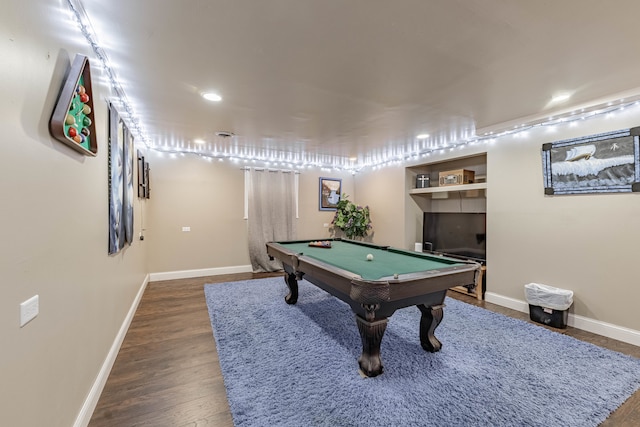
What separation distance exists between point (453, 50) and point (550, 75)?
1.03 metres

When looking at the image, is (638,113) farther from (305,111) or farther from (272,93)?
(272,93)

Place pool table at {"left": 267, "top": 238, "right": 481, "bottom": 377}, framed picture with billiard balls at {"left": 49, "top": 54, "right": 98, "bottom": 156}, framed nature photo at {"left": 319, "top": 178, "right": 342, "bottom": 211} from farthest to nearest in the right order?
1. framed nature photo at {"left": 319, "top": 178, "right": 342, "bottom": 211}
2. pool table at {"left": 267, "top": 238, "right": 481, "bottom": 377}
3. framed picture with billiard balls at {"left": 49, "top": 54, "right": 98, "bottom": 156}

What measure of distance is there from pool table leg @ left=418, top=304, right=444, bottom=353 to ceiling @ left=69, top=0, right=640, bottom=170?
2.05 meters

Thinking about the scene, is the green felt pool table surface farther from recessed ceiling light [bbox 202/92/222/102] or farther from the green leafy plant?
the green leafy plant

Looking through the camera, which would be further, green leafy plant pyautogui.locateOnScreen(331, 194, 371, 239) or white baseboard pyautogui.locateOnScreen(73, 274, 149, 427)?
green leafy plant pyautogui.locateOnScreen(331, 194, 371, 239)

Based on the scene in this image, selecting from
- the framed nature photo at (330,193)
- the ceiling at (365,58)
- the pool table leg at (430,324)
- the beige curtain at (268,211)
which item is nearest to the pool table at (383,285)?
the pool table leg at (430,324)

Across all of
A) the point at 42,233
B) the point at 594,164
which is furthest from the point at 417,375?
the point at 594,164

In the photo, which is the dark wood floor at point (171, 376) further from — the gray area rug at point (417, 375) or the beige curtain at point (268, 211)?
the beige curtain at point (268, 211)

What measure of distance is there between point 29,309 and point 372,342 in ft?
6.75

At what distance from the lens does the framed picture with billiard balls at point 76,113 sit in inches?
51.9

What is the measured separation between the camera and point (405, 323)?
3.28 metres

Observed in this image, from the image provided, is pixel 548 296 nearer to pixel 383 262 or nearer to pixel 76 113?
pixel 383 262

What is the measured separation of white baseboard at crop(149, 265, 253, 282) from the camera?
5.10 metres

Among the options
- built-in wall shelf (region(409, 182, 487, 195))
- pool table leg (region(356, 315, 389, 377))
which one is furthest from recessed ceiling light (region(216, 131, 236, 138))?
built-in wall shelf (region(409, 182, 487, 195))
